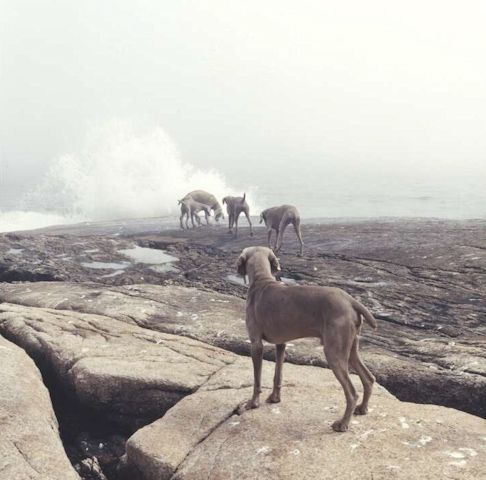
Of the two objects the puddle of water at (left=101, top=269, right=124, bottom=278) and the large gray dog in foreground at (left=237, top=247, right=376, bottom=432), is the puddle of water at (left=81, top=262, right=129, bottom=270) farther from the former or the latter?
the large gray dog in foreground at (left=237, top=247, right=376, bottom=432)

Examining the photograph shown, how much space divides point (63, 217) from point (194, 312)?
125 ft

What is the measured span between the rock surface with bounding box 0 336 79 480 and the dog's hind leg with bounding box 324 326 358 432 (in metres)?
2.94

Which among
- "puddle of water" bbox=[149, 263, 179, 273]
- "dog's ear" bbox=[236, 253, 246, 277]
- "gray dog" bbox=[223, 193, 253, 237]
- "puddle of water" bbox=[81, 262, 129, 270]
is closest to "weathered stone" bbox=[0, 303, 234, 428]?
"dog's ear" bbox=[236, 253, 246, 277]

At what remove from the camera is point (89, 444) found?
696cm

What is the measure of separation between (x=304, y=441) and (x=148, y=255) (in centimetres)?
1318

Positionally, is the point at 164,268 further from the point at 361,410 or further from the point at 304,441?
the point at 304,441

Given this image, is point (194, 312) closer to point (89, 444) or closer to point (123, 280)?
point (89, 444)

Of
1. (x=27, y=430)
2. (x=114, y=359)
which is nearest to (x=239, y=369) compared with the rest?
(x=114, y=359)

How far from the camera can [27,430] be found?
581 cm

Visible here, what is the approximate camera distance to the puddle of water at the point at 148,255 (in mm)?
16953

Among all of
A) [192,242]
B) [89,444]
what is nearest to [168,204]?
[192,242]

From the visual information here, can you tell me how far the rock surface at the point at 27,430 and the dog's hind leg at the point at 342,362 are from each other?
294 cm

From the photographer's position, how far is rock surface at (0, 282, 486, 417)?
7.56 m

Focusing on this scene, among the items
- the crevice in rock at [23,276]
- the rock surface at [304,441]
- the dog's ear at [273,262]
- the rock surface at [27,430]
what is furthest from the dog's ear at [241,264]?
the crevice in rock at [23,276]
